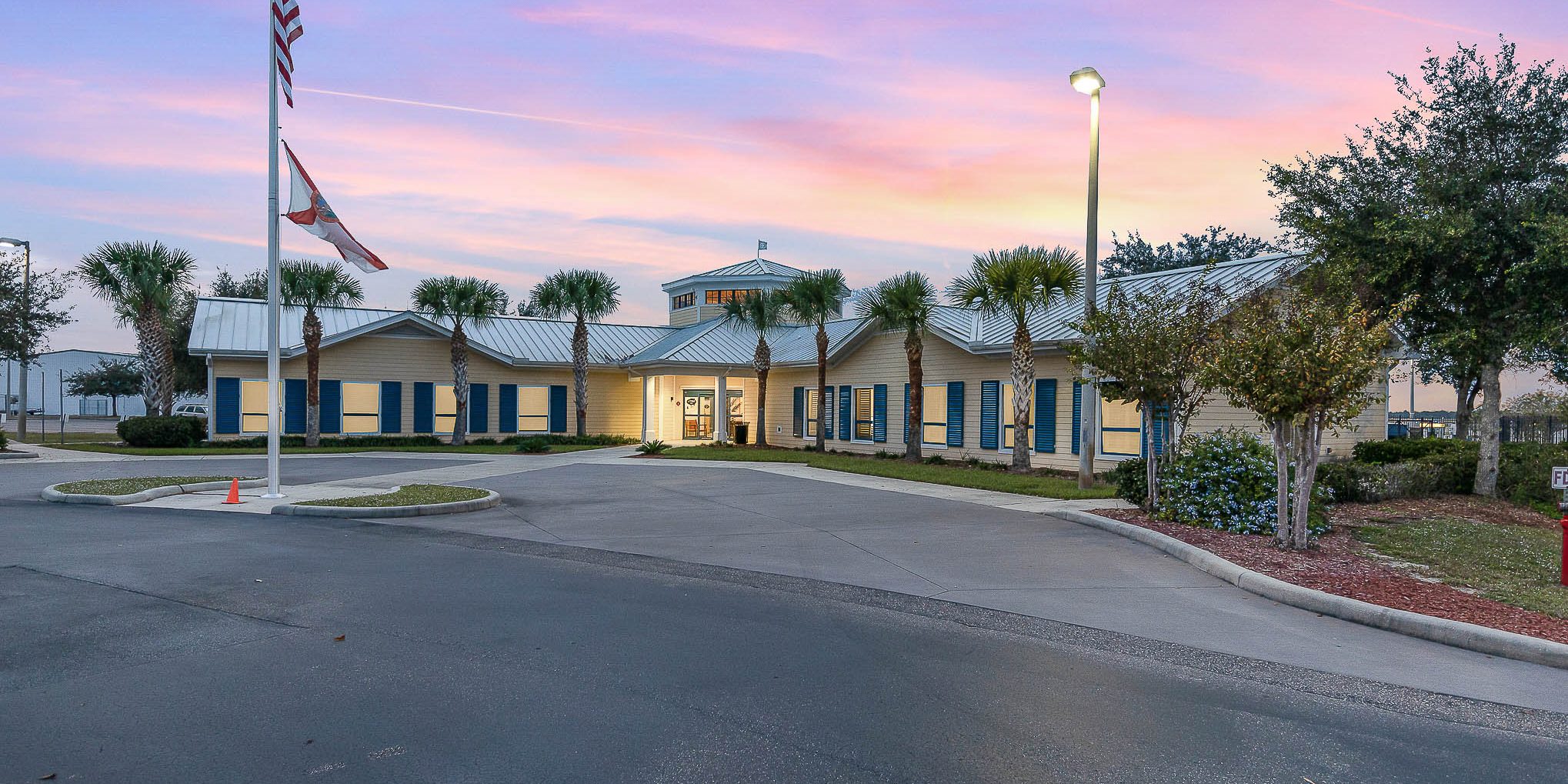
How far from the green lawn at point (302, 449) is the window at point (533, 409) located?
84.7 inches

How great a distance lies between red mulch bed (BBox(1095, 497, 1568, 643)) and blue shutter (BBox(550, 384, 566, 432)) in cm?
2395

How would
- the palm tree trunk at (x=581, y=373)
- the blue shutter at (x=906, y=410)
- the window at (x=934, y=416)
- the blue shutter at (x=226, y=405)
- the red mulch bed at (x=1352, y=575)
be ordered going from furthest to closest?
the palm tree trunk at (x=581, y=373), the blue shutter at (x=226, y=405), the blue shutter at (x=906, y=410), the window at (x=934, y=416), the red mulch bed at (x=1352, y=575)

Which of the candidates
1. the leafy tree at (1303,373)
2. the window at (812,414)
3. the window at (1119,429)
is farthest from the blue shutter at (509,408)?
the leafy tree at (1303,373)

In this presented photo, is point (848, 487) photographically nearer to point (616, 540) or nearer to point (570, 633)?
point (616, 540)

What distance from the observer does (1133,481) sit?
14312 millimetres

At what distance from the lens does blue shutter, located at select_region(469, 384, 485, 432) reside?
32.7m

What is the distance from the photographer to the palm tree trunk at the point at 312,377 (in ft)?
94.1

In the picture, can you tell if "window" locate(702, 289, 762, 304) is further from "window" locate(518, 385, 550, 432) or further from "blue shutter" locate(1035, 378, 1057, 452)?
"blue shutter" locate(1035, 378, 1057, 452)

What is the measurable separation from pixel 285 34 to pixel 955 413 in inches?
680

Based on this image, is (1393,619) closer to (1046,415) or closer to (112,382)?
(1046,415)

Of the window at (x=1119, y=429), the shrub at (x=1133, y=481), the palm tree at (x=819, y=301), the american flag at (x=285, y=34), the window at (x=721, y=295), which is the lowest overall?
the shrub at (x=1133, y=481)

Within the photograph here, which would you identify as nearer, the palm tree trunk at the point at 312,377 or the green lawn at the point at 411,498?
the green lawn at the point at 411,498

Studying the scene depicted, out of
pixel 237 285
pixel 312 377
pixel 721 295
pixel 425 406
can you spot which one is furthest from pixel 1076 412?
pixel 237 285

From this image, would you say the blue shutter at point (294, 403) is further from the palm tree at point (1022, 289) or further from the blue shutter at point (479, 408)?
the palm tree at point (1022, 289)
